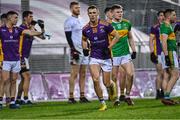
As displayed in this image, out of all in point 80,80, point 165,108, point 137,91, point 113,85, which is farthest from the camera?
point 137,91

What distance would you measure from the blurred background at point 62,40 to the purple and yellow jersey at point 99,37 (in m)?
5.18

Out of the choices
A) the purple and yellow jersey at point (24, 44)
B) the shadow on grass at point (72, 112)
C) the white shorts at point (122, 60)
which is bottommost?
the shadow on grass at point (72, 112)

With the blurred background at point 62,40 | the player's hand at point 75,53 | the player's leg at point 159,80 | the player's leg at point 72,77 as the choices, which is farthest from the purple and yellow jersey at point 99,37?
the blurred background at point 62,40

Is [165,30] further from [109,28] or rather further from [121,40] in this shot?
[109,28]

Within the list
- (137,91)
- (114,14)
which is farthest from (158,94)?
(114,14)

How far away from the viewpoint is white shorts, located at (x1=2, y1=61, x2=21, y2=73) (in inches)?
697

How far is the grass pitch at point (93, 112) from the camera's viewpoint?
47.3 feet

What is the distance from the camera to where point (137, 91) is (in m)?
21.6

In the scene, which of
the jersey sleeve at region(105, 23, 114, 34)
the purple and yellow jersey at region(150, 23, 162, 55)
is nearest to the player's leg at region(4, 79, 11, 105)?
the jersey sleeve at region(105, 23, 114, 34)

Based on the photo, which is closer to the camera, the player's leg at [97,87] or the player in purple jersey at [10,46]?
the player's leg at [97,87]

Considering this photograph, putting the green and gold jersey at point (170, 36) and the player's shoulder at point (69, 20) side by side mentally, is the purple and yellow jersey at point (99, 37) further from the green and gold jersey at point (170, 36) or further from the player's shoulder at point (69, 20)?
the player's shoulder at point (69, 20)

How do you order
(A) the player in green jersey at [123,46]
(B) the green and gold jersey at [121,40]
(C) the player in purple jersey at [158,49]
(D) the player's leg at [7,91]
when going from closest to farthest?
(A) the player in green jersey at [123,46] → (B) the green and gold jersey at [121,40] → (D) the player's leg at [7,91] → (C) the player in purple jersey at [158,49]

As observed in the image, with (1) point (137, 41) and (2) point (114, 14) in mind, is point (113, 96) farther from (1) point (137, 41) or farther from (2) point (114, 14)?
(1) point (137, 41)

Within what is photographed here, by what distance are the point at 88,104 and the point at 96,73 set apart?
8.21ft
